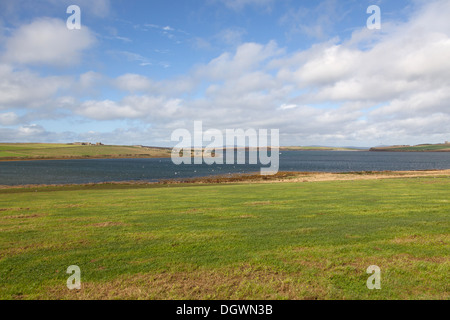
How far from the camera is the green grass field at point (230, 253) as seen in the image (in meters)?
6.34

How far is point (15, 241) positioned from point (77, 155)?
18342 centimetres

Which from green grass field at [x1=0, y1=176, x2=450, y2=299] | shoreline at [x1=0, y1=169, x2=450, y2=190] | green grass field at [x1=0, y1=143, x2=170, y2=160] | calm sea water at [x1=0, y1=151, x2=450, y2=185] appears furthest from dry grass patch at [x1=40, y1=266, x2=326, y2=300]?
green grass field at [x1=0, y1=143, x2=170, y2=160]

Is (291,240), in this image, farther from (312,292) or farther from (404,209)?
(404,209)

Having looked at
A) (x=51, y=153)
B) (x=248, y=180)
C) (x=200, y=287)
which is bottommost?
(x=248, y=180)

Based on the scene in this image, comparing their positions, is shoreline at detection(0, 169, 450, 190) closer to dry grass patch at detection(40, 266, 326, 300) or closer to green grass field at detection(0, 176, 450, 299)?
green grass field at detection(0, 176, 450, 299)

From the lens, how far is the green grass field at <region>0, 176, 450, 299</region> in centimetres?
634

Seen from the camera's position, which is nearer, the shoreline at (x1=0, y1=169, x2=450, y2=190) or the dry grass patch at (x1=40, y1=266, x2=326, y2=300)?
the dry grass patch at (x1=40, y1=266, x2=326, y2=300)

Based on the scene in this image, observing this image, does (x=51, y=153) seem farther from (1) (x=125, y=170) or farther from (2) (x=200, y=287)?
(2) (x=200, y=287)

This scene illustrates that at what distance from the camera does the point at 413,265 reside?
24.2 ft

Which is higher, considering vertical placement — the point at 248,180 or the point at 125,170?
the point at 125,170

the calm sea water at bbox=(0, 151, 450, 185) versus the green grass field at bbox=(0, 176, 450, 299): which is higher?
the green grass field at bbox=(0, 176, 450, 299)

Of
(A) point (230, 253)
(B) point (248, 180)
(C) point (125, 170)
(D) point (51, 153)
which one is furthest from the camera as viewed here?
(D) point (51, 153)

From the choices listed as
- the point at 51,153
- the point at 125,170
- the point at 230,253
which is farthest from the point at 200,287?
the point at 51,153

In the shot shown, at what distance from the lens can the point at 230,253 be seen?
853 centimetres
